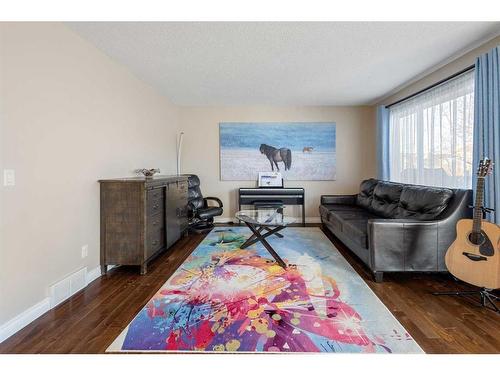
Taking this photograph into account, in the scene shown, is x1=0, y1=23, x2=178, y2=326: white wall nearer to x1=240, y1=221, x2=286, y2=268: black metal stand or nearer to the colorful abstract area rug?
the colorful abstract area rug

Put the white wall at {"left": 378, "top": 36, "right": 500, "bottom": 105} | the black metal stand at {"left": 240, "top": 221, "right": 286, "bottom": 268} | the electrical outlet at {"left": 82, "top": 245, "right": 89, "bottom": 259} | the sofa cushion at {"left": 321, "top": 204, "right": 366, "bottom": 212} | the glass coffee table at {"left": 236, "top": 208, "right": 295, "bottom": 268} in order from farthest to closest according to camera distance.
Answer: the sofa cushion at {"left": 321, "top": 204, "right": 366, "bottom": 212} → the glass coffee table at {"left": 236, "top": 208, "right": 295, "bottom": 268} → the black metal stand at {"left": 240, "top": 221, "right": 286, "bottom": 268} → the white wall at {"left": 378, "top": 36, "right": 500, "bottom": 105} → the electrical outlet at {"left": 82, "top": 245, "right": 89, "bottom": 259}

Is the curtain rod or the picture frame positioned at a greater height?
the curtain rod

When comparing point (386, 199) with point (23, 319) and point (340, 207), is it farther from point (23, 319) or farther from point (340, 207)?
point (23, 319)

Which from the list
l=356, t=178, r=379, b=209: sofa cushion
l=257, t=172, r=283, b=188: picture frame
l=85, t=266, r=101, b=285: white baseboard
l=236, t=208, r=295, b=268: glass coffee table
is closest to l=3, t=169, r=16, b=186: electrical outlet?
l=85, t=266, r=101, b=285: white baseboard

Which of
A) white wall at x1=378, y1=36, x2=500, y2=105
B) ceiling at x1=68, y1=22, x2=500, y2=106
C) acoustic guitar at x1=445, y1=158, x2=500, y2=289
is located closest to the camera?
acoustic guitar at x1=445, y1=158, x2=500, y2=289

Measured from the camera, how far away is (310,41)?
8.85 ft

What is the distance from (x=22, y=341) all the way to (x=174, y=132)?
14.0ft


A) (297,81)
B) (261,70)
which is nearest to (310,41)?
(261,70)

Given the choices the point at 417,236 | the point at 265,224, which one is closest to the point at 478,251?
the point at 417,236

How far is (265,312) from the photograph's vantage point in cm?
205

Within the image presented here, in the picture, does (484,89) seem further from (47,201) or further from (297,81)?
(47,201)

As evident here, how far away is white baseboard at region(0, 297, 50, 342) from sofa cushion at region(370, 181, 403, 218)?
3.89 meters

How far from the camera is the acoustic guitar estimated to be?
213 cm

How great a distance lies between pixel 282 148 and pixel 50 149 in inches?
164
